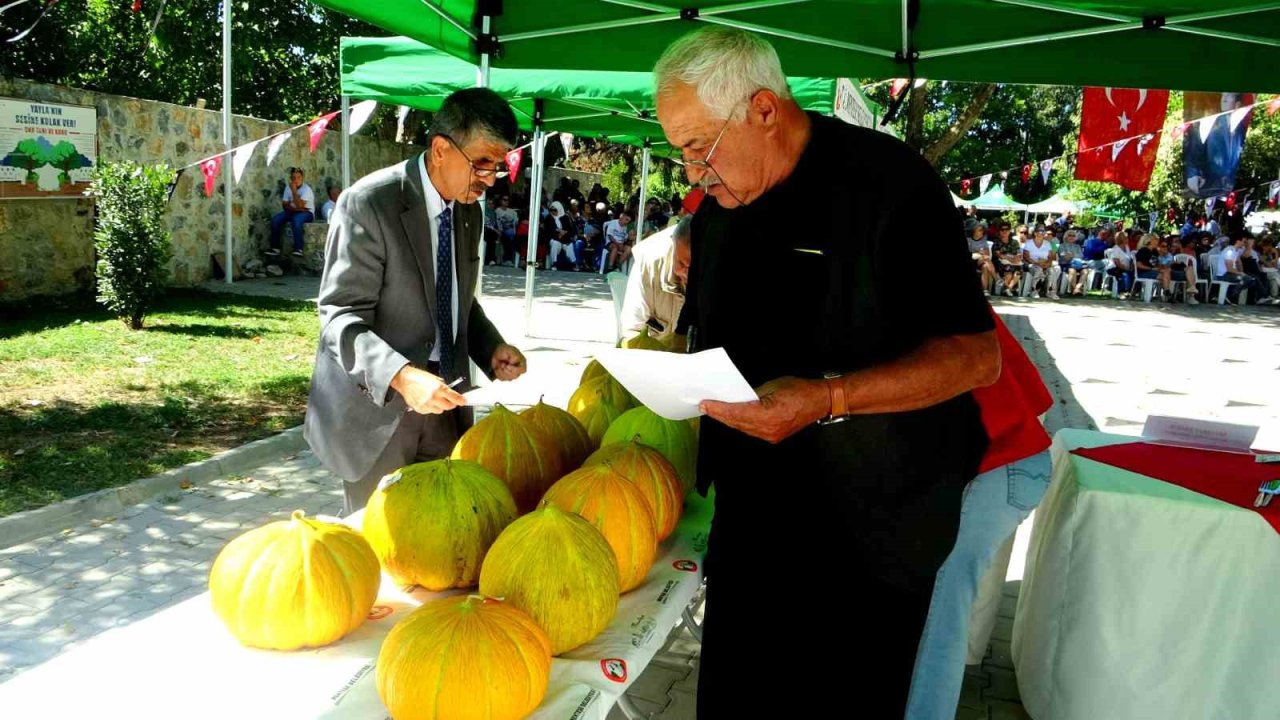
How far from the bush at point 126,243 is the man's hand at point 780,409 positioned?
366 inches

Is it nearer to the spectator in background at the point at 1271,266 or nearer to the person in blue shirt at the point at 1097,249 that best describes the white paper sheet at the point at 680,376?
the person in blue shirt at the point at 1097,249

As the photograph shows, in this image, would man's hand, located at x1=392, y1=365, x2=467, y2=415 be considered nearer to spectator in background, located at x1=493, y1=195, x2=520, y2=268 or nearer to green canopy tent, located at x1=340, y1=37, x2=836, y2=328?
green canopy tent, located at x1=340, y1=37, x2=836, y2=328

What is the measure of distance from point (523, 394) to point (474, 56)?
318 centimetres

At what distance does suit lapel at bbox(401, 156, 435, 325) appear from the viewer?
246cm

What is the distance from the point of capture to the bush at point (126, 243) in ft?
29.9

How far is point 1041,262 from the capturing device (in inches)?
821

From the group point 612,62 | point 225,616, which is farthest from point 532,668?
point 612,62

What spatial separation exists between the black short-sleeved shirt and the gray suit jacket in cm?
95

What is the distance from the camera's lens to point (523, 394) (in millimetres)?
7082

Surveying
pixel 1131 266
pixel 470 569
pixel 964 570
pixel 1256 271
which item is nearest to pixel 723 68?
pixel 470 569

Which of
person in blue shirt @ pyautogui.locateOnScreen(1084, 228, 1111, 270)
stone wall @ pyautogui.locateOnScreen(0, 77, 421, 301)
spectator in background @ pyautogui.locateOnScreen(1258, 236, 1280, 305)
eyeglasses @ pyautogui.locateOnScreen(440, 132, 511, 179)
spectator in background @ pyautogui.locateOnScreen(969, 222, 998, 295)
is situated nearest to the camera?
eyeglasses @ pyautogui.locateOnScreen(440, 132, 511, 179)

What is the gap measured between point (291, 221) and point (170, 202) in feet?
8.56

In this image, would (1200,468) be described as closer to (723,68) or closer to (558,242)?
(723,68)

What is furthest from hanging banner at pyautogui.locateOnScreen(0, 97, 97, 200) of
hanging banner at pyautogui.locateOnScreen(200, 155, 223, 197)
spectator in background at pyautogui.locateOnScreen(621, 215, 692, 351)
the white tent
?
the white tent
